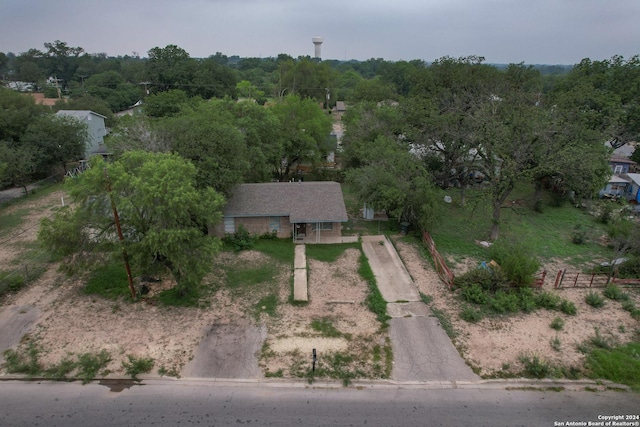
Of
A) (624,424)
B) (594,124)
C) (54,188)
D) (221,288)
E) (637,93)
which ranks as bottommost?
(624,424)

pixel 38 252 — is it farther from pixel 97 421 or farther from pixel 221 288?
pixel 97 421

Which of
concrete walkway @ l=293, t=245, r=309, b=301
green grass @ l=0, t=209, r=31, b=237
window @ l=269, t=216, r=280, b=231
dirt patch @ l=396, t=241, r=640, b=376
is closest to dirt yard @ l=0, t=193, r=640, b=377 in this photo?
dirt patch @ l=396, t=241, r=640, b=376

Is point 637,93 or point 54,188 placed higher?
point 637,93

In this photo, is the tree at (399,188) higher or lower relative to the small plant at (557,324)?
higher

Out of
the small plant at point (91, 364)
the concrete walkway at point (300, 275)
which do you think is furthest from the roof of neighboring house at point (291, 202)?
the small plant at point (91, 364)

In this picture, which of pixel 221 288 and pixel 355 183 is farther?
pixel 355 183

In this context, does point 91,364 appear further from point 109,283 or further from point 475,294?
point 475,294

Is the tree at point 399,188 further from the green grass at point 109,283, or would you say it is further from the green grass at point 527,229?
the green grass at point 109,283

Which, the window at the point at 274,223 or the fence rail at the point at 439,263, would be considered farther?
the window at the point at 274,223

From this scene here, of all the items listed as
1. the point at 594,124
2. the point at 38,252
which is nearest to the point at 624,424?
the point at 38,252
